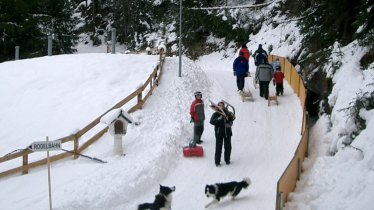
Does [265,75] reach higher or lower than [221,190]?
higher

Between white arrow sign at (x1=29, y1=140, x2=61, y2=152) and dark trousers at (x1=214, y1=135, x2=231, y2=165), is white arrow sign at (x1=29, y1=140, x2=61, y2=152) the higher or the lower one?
the higher one

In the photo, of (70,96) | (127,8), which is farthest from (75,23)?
(70,96)

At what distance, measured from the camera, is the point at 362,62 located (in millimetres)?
13008

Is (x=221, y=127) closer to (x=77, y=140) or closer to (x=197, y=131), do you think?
(x=197, y=131)

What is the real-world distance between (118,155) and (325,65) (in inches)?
320

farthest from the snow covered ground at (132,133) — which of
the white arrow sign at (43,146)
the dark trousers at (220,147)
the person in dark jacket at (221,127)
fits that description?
the white arrow sign at (43,146)

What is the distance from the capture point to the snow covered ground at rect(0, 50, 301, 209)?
9.83 metres

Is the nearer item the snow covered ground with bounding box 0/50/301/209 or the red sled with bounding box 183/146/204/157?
the snow covered ground with bounding box 0/50/301/209

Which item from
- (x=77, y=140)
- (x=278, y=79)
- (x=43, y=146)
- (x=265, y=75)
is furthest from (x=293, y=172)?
(x=278, y=79)

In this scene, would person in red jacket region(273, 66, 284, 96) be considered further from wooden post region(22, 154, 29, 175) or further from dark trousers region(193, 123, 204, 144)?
wooden post region(22, 154, 29, 175)

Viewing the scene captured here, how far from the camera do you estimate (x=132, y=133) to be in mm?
13789

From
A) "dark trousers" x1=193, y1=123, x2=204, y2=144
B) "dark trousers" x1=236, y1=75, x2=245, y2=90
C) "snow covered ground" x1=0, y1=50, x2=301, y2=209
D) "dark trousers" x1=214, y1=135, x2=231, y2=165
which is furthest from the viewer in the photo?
"dark trousers" x1=236, y1=75, x2=245, y2=90

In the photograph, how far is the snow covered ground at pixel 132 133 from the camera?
32.2ft

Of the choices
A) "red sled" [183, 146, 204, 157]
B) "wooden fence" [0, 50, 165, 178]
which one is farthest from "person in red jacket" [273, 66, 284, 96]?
"red sled" [183, 146, 204, 157]
